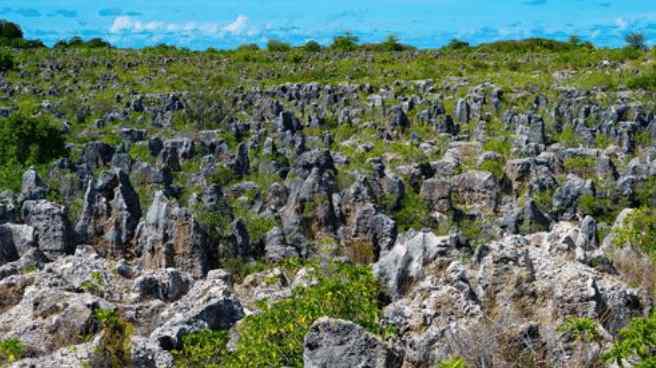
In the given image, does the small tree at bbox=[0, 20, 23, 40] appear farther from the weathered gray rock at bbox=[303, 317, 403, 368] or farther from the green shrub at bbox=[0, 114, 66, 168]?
the weathered gray rock at bbox=[303, 317, 403, 368]

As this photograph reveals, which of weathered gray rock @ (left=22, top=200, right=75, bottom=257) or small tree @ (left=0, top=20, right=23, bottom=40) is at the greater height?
small tree @ (left=0, top=20, right=23, bottom=40)

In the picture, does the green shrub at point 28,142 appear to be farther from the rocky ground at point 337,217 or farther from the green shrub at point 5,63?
the green shrub at point 5,63

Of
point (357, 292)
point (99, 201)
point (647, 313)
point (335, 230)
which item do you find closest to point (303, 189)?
point (335, 230)

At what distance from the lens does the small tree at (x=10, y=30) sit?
241 ft

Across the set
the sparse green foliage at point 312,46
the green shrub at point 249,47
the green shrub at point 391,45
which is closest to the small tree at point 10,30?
the green shrub at point 249,47

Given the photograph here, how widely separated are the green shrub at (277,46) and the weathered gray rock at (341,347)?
2485 inches

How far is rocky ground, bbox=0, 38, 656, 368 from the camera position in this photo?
8.79 m

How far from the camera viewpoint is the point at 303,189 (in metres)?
19.0

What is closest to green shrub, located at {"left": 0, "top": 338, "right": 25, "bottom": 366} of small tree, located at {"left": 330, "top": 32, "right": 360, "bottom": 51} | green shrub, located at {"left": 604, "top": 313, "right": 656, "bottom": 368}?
green shrub, located at {"left": 604, "top": 313, "right": 656, "bottom": 368}

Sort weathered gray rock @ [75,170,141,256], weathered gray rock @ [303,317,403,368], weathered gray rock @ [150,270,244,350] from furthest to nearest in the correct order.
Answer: weathered gray rock @ [75,170,141,256], weathered gray rock @ [150,270,244,350], weathered gray rock @ [303,317,403,368]

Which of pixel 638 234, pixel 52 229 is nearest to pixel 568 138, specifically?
pixel 638 234

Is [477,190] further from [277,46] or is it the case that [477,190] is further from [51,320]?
[277,46]

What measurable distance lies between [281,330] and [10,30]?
72.4 m

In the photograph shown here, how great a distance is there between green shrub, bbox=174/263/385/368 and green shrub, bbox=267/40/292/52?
202 feet
